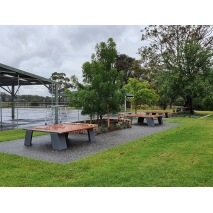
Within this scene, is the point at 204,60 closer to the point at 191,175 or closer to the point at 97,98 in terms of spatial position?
the point at 97,98

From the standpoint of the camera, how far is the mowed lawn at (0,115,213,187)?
4090 mm

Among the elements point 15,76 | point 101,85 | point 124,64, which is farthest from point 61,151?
point 124,64

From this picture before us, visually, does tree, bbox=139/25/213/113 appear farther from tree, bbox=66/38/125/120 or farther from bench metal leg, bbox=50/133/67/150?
bench metal leg, bbox=50/133/67/150

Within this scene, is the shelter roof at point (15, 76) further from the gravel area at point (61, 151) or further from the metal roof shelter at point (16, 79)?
the gravel area at point (61, 151)

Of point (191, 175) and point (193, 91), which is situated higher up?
point (193, 91)

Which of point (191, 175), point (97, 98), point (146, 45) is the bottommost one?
point (191, 175)

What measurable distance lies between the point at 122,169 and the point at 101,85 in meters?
5.99

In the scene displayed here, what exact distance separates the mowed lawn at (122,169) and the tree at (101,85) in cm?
431

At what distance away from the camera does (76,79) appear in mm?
11305

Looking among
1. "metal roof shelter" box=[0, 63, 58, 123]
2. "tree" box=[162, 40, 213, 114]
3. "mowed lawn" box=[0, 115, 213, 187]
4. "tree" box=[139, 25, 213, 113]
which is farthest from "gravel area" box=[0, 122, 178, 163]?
"tree" box=[139, 25, 213, 113]

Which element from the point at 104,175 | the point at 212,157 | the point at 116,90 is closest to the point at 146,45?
the point at 116,90

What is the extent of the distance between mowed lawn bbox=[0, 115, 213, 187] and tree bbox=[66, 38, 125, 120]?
4.31m

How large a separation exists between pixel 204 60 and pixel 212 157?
1514cm

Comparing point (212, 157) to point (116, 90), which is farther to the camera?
point (116, 90)
